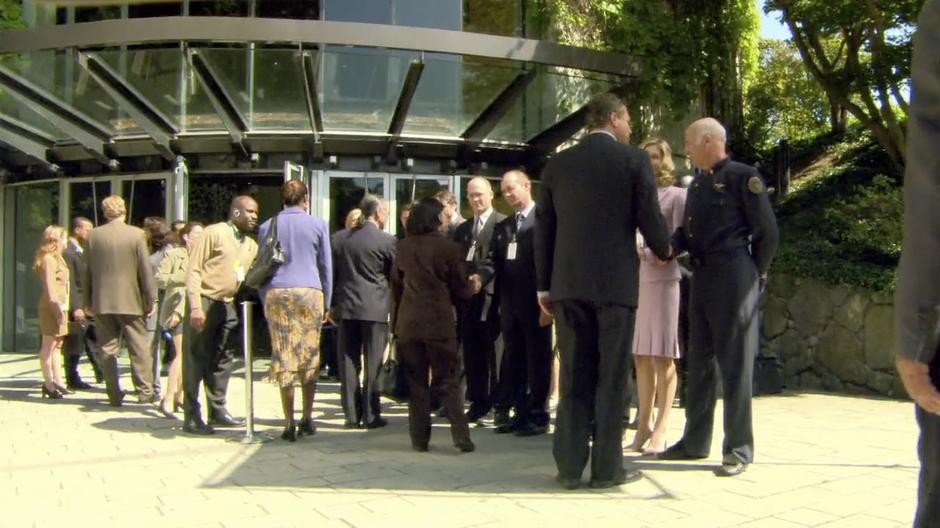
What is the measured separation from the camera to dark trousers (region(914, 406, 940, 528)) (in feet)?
7.17

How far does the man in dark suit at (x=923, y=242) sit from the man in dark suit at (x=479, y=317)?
528cm

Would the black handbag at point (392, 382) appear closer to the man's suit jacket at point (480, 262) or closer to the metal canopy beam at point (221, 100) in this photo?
the man's suit jacket at point (480, 262)

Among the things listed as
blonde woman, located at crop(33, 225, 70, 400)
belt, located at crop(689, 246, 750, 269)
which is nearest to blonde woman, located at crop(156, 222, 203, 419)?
blonde woman, located at crop(33, 225, 70, 400)

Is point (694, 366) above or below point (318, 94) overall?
below

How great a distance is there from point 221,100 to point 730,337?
396 inches

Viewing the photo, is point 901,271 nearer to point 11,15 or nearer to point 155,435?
point 155,435

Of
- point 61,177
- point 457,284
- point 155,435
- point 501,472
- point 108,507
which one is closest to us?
point 108,507

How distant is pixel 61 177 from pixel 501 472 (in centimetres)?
1256

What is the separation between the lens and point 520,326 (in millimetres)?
7074

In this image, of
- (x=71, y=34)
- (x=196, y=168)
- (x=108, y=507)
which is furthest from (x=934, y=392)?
(x=196, y=168)

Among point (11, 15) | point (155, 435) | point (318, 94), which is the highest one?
point (11, 15)

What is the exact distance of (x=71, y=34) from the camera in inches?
472

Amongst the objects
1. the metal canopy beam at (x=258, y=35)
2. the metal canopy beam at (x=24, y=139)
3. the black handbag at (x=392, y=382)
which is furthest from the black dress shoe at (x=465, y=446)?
the metal canopy beam at (x=24, y=139)

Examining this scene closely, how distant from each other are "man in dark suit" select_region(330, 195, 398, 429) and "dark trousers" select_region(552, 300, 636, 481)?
2.64 m
